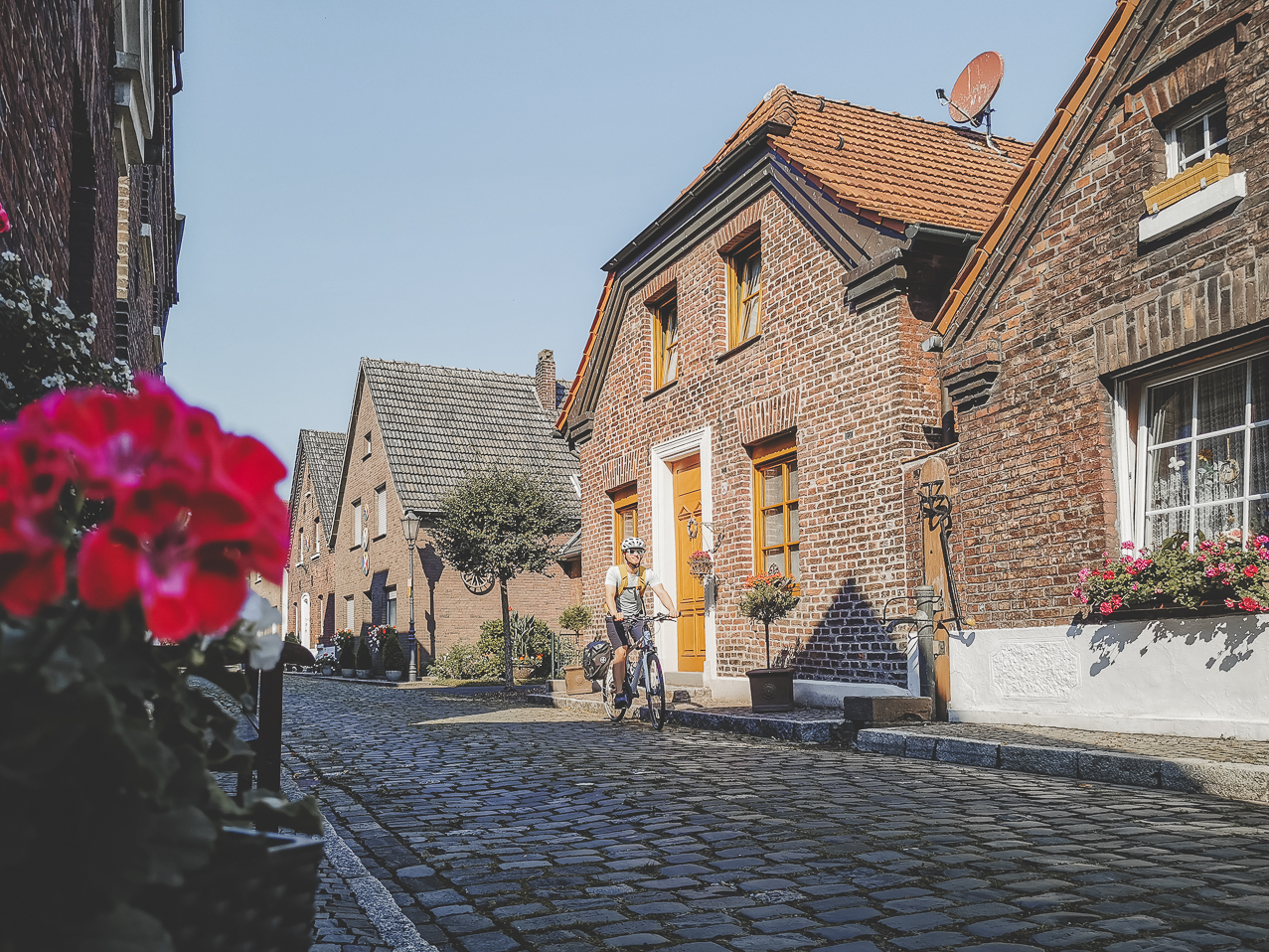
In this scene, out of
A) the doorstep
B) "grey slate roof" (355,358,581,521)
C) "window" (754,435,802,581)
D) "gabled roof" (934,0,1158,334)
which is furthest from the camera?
"grey slate roof" (355,358,581,521)

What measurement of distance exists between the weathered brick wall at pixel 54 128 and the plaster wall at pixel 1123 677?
7.29 meters

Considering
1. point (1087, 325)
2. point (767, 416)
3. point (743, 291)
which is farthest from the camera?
point (743, 291)

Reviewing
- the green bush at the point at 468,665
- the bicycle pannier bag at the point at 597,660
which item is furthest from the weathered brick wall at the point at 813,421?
the green bush at the point at 468,665

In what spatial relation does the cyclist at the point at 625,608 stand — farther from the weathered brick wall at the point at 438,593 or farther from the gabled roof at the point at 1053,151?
the weathered brick wall at the point at 438,593

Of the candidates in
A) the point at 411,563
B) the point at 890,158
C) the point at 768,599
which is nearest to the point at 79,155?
the point at 768,599

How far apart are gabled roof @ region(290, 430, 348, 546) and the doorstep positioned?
79.9 feet

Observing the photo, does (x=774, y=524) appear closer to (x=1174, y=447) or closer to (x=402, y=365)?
(x=1174, y=447)

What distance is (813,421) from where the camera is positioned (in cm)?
1171

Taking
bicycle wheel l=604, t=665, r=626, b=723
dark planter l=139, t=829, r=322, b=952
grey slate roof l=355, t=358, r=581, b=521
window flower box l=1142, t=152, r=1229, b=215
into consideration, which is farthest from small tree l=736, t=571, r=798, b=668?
grey slate roof l=355, t=358, r=581, b=521

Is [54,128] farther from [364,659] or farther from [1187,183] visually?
[364,659]

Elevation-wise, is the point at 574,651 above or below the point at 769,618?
below

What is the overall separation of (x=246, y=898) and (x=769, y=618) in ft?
33.4

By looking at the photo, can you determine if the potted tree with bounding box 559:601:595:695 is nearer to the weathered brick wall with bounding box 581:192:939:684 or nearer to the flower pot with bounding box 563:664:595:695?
the flower pot with bounding box 563:664:595:695

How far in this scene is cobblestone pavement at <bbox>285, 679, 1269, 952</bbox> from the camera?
3506mm
